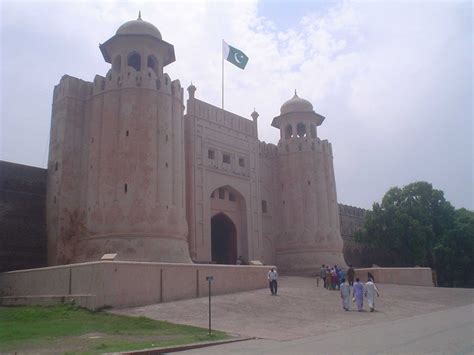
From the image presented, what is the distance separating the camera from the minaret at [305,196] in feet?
99.0

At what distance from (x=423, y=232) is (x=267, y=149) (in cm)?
1203

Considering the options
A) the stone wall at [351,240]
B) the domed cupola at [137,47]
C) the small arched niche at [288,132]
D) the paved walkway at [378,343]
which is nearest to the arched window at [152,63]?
the domed cupola at [137,47]

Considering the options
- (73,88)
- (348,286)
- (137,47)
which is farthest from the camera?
(73,88)

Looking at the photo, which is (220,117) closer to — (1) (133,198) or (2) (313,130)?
(2) (313,130)

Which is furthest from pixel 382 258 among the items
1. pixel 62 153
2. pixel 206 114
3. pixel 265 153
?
pixel 62 153

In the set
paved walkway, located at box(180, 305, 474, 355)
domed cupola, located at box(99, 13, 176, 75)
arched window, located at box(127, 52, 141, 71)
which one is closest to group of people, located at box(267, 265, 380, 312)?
paved walkway, located at box(180, 305, 474, 355)

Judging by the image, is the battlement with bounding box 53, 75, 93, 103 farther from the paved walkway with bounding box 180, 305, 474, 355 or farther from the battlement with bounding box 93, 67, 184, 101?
the paved walkway with bounding box 180, 305, 474, 355

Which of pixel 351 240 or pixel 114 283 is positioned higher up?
pixel 351 240

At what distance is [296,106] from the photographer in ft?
108

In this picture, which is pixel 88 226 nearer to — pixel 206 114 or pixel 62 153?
pixel 62 153

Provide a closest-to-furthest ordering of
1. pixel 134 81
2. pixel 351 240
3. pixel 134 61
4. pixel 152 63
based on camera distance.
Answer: pixel 134 81, pixel 152 63, pixel 134 61, pixel 351 240

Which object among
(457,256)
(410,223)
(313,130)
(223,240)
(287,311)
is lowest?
(287,311)

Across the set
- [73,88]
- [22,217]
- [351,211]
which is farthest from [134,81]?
[351,211]

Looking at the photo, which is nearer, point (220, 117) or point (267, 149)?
point (220, 117)
